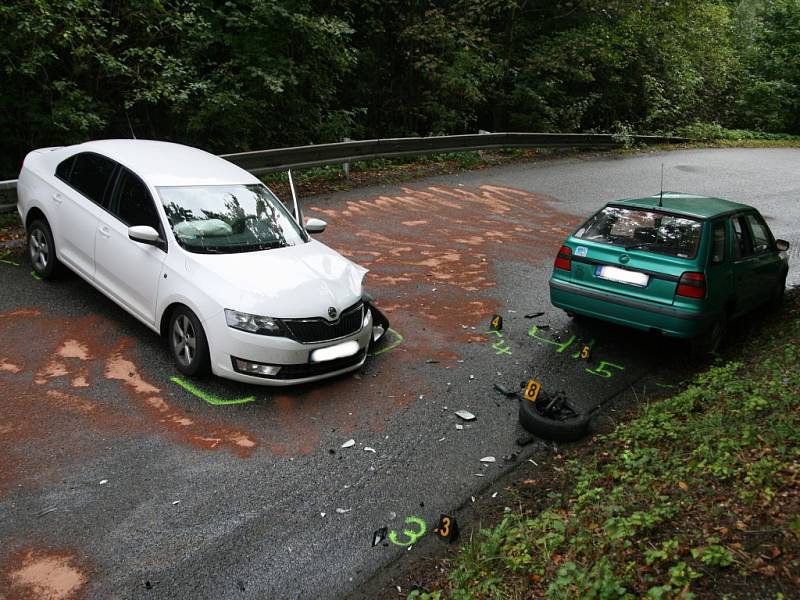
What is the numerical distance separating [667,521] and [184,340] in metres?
4.22

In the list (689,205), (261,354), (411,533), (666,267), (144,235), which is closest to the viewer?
(411,533)

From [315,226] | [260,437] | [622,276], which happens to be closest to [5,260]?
[315,226]

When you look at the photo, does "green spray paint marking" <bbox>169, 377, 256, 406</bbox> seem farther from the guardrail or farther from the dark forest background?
the dark forest background

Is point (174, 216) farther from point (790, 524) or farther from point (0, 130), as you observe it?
point (0, 130)

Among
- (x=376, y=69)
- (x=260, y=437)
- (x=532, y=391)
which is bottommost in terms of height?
(x=260, y=437)

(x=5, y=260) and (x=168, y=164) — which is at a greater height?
(x=168, y=164)

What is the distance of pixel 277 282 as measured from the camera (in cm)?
614

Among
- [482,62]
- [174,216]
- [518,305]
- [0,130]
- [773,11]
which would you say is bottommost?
[518,305]

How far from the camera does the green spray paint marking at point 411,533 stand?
14.3 feet

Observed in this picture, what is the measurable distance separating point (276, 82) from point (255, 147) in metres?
2.82

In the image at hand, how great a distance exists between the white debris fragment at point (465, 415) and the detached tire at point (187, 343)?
2228mm

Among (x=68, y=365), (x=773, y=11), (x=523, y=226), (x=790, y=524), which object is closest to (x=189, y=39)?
(x=523, y=226)

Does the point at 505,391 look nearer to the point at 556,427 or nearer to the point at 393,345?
the point at 556,427

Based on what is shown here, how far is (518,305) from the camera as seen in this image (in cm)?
866
